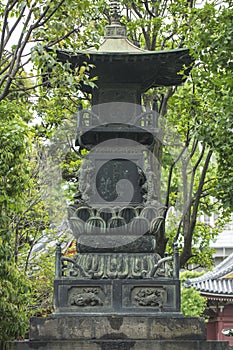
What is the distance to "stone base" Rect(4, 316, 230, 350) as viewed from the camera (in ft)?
32.6

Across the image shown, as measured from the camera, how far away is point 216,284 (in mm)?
31203

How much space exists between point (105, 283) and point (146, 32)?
398 inches

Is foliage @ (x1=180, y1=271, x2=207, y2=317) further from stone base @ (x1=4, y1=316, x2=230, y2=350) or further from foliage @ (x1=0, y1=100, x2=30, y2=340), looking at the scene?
stone base @ (x1=4, y1=316, x2=230, y2=350)

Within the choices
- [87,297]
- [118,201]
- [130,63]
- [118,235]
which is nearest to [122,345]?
[87,297]

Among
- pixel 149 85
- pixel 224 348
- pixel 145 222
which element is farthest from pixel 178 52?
pixel 224 348

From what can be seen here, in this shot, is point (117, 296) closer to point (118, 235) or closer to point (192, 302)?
point (118, 235)

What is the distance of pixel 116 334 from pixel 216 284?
2161 centimetres

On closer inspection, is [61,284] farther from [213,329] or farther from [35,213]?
[213,329]

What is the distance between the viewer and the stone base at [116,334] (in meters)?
9.94

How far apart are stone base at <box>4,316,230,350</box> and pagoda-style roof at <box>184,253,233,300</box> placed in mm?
19953

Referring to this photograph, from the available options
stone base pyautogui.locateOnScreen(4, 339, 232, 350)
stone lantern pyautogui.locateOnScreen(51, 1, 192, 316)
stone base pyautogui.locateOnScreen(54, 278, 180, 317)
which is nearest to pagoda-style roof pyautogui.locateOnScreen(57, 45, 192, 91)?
stone lantern pyautogui.locateOnScreen(51, 1, 192, 316)

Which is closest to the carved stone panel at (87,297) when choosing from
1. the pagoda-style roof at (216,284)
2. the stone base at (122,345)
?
the stone base at (122,345)

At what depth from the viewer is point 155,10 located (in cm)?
1936

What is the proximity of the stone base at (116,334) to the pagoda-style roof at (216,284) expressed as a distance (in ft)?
65.5
